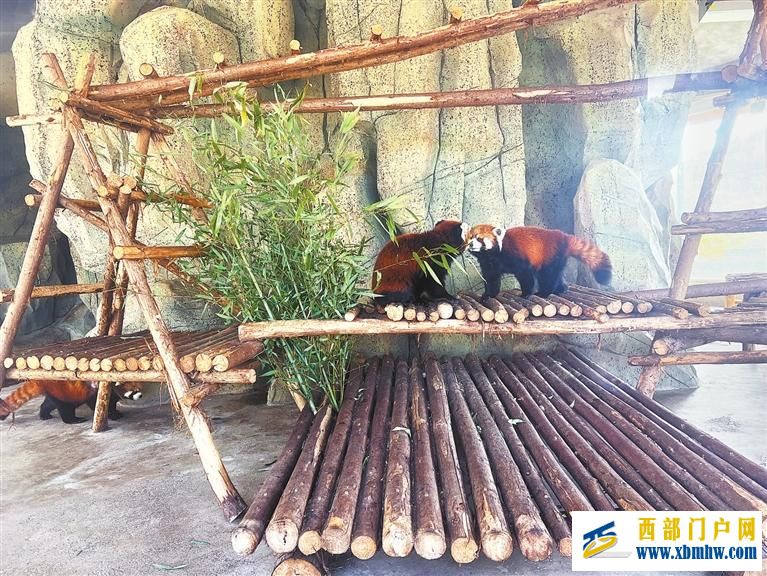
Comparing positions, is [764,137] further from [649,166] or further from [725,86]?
[649,166]

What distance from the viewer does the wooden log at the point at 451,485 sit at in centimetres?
192

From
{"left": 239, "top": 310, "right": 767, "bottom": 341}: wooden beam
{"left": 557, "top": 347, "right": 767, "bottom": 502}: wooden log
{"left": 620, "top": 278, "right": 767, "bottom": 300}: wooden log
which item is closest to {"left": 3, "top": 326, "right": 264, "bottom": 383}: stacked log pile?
{"left": 239, "top": 310, "right": 767, "bottom": 341}: wooden beam

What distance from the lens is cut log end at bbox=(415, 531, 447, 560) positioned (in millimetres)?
1900

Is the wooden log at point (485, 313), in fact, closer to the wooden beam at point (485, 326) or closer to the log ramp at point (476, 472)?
the wooden beam at point (485, 326)

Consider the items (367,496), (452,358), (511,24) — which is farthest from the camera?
(452,358)

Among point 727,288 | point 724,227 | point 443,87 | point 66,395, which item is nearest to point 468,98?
point 443,87

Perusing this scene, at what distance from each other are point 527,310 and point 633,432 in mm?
928

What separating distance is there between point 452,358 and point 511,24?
273cm

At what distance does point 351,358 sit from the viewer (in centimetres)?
415

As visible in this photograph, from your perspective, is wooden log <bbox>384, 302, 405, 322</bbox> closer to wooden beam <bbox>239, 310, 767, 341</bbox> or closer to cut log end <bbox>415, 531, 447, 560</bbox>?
wooden beam <bbox>239, 310, 767, 341</bbox>

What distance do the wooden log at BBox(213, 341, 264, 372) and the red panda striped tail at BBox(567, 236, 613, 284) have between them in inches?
97.8

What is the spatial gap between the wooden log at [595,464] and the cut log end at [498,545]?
1.75ft

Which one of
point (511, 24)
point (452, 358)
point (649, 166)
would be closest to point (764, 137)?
point (649, 166)

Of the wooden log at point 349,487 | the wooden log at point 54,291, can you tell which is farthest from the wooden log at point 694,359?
the wooden log at point 54,291
